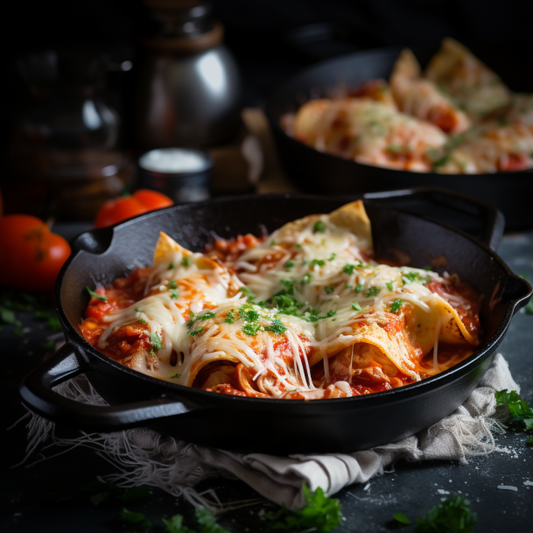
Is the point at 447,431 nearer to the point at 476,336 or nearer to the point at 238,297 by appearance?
the point at 476,336

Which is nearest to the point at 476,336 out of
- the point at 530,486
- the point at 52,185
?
the point at 530,486

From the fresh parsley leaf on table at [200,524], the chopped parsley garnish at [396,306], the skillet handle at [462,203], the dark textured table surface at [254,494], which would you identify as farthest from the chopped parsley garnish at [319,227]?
the fresh parsley leaf on table at [200,524]

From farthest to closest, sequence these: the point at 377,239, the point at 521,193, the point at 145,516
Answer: the point at 521,193, the point at 377,239, the point at 145,516

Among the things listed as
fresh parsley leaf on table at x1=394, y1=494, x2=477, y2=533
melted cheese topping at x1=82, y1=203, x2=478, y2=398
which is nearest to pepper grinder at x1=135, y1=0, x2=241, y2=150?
melted cheese topping at x1=82, y1=203, x2=478, y2=398

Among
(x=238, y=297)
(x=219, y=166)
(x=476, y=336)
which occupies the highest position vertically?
(x=238, y=297)

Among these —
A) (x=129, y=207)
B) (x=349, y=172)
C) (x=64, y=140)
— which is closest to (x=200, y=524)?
(x=129, y=207)

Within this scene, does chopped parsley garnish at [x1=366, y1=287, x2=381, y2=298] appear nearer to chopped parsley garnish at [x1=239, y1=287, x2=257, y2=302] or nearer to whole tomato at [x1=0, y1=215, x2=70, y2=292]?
chopped parsley garnish at [x1=239, y1=287, x2=257, y2=302]

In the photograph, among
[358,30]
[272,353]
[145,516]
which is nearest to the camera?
[145,516]

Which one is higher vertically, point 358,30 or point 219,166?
point 358,30
